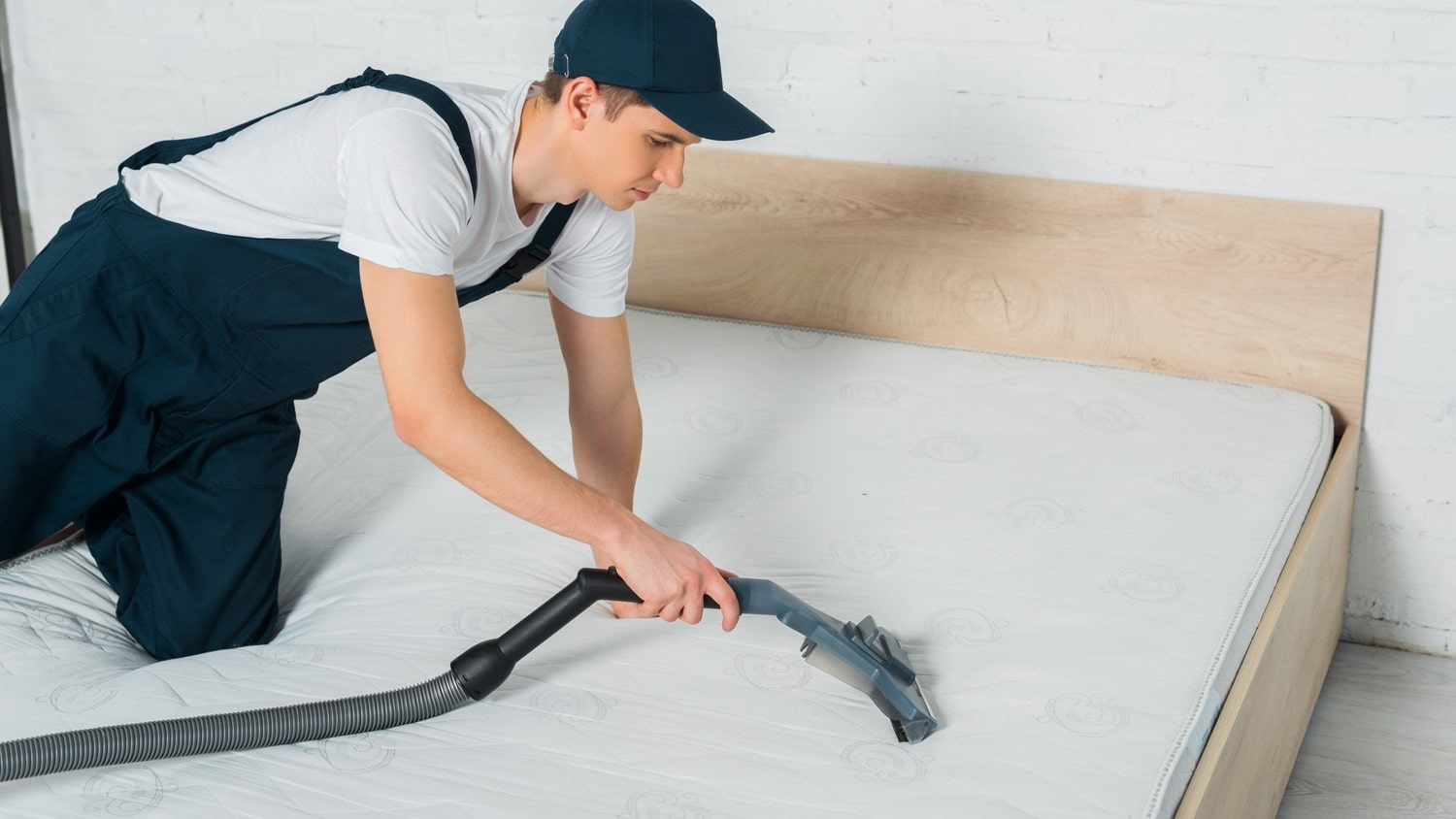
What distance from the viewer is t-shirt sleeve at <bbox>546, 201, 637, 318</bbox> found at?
1.49 metres

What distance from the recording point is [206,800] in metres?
1.11

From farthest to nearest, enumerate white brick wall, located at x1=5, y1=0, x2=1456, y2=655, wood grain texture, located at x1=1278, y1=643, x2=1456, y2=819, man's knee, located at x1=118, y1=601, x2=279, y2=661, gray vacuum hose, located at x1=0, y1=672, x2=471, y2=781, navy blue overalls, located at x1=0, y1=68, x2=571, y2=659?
white brick wall, located at x1=5, y1=0, x2=1456, y2=655 < wood grain texture, located at x1=1278, y1=643, x2=1456, y2=819 < man's knee, located at x1=118, y1=601, x2=279, y2=661 < navy blue overalls, located at x1=0, y1=68, x2=571, y2=659 < gray vacuum hose, located at x1=0, y1=672, x2=471, y2=781

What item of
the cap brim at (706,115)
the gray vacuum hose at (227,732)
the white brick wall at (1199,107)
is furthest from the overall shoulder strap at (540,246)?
the white brick wall at (1199,107)

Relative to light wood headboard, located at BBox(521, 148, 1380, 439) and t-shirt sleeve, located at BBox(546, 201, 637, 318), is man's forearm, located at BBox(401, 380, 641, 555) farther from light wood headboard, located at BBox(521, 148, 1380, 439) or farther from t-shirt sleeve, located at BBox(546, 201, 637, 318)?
light wood headboard, located at BBox(521, 148, 1380, 439)

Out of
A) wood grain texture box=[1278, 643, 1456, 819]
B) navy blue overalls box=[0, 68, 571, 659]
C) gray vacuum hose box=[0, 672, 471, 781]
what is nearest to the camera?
gray vacuum hose box=[0, 672, 471, 781]

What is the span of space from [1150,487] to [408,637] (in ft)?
3.21

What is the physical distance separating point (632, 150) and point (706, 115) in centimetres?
8

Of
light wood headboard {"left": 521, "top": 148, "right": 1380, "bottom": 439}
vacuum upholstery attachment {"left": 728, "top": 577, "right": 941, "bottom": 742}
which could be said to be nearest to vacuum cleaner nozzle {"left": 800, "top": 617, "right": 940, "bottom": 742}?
vacuum upholstery attachment {"left": 728, "top": 577, "right": 941, "bottom": 742}

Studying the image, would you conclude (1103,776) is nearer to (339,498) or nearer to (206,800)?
(206,800)

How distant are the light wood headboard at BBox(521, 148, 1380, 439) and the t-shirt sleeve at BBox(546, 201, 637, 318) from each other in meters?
0.83

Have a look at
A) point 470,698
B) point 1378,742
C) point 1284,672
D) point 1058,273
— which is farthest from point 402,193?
point 1378,742

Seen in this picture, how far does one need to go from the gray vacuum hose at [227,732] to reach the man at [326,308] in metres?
0.21

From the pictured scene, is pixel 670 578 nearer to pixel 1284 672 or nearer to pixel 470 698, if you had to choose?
pixel 470 698

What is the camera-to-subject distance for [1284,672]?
162cm
